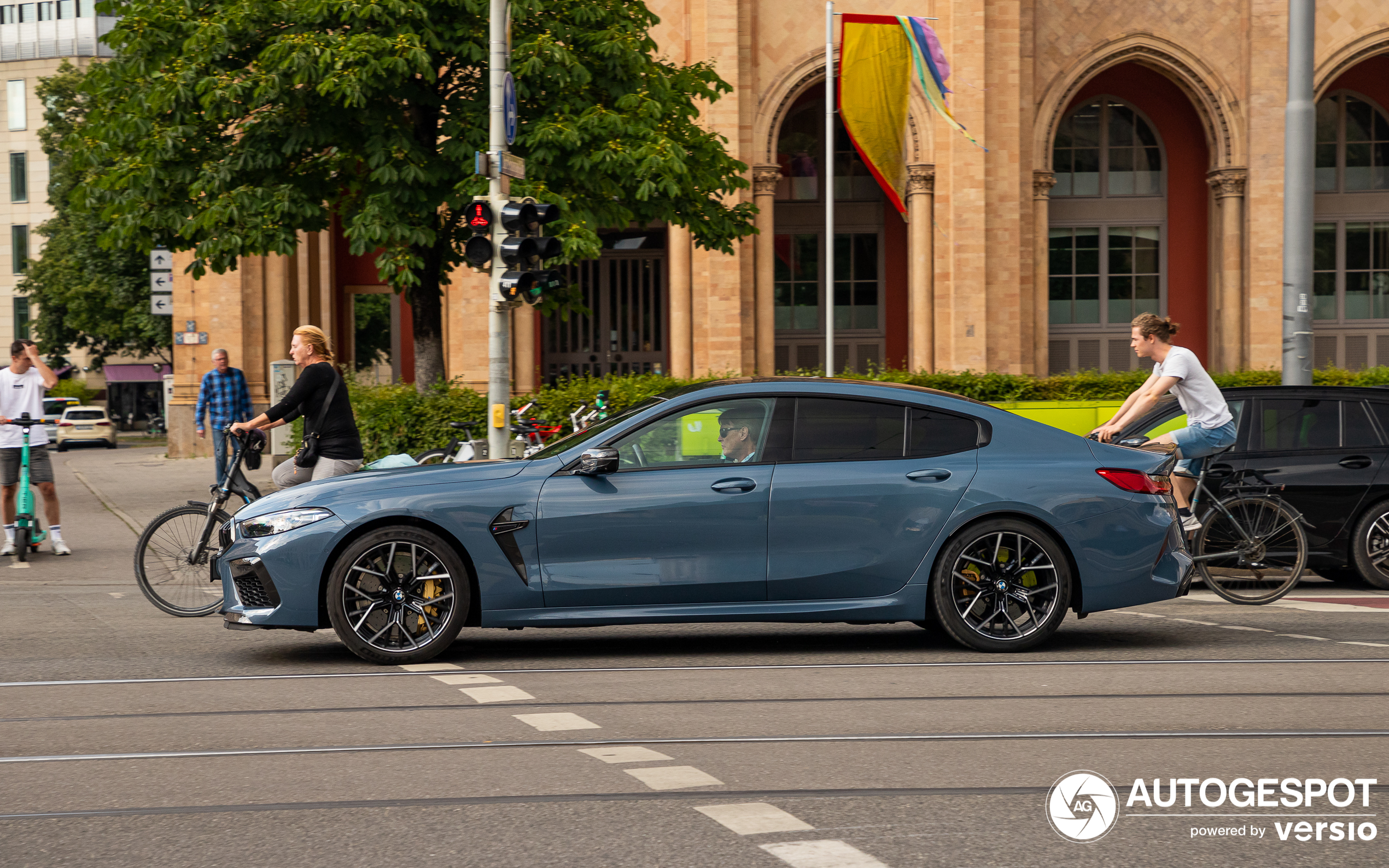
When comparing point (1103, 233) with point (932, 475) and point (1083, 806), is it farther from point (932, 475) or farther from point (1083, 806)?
point (1083, 806)

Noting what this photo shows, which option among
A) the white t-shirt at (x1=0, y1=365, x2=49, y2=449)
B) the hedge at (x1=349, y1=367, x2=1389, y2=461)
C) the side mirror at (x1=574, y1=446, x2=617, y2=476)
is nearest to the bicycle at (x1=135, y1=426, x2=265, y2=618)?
the side mirror at (x1=574, y1=446, x2=617, y2=476)

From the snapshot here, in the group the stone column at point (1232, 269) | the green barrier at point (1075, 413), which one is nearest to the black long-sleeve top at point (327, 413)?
the green barrier at point (1075, 413)

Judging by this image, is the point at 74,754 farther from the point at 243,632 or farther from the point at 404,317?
the point at 404,317

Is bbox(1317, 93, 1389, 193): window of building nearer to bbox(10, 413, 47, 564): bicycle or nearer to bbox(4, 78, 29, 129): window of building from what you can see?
bbox(10, 413, 47, 564): bicycle

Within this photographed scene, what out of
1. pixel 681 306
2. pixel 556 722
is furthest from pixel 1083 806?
pixel 681 306

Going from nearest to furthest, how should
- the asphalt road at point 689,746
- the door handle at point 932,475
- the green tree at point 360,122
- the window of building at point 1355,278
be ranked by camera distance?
1. the asphalt road at point 689,746
2. the door handle at point 932,475
3. the green tree at point 360,122
4. the window of building at point 1355,278

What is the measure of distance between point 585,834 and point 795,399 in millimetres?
3740

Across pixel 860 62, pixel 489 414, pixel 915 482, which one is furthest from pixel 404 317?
pixel 915 482

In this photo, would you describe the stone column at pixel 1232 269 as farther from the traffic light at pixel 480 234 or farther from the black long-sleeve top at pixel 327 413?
the black long-sleeve top at pixel 327 413

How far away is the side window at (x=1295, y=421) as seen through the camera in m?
10.9

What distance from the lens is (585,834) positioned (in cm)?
417

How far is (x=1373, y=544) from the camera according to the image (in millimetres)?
10633

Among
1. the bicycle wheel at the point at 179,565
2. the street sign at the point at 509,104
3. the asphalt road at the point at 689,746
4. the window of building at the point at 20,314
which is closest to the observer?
the asphalt road at the point at 689,746

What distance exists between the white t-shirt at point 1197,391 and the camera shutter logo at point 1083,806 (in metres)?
4.96
